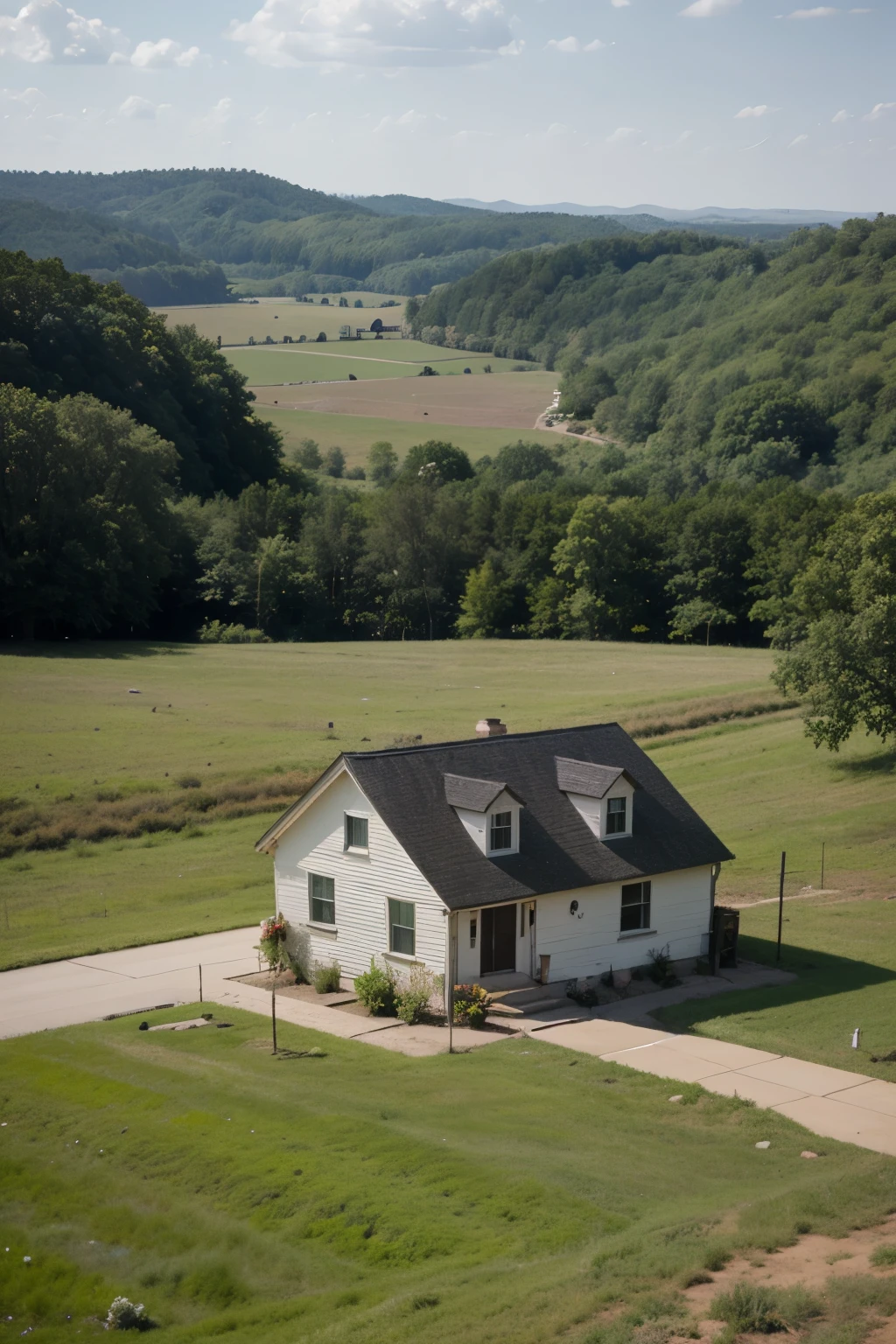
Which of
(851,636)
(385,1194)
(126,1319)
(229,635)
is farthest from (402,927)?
(229,635)

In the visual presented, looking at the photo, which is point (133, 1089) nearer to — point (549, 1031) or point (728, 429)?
point (549, 1031)

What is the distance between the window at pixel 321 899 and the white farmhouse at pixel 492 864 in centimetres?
3

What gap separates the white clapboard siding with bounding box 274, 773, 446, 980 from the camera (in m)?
27.9

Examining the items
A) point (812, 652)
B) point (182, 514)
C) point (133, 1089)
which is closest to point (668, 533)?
point (182, 514)

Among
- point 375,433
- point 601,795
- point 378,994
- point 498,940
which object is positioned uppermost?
point 375,433

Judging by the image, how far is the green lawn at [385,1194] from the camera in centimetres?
1570

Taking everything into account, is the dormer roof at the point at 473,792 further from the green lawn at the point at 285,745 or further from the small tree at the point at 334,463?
the small tree at the point at 334,463

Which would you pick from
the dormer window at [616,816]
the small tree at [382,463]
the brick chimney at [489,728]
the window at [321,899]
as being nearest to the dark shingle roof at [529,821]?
the dormer window at [616,816]

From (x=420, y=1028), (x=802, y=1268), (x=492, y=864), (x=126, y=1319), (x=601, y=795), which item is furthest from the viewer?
(x=601, y=795)

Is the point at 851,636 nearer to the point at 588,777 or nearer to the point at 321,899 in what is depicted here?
the point at 588,777

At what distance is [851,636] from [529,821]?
2253 cm

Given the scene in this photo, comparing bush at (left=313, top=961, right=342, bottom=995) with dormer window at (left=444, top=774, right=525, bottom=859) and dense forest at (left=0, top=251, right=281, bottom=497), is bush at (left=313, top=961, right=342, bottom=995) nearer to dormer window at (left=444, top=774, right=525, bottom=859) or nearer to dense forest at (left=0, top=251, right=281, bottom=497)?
dormer window at (left=444, top=774, right=525, bottom=859)

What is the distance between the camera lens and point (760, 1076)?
23.9 m

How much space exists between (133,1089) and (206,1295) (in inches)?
264
